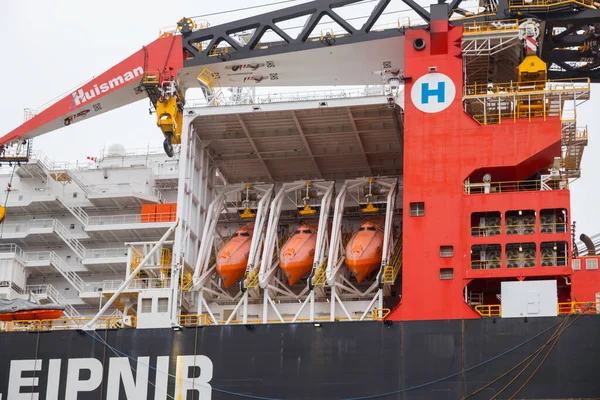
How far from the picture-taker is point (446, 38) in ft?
144

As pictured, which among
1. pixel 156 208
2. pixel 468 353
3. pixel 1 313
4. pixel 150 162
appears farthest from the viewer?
pixel 150 162

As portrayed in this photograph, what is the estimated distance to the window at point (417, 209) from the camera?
41375 mm

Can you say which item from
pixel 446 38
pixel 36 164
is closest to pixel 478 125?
pixel 446 38

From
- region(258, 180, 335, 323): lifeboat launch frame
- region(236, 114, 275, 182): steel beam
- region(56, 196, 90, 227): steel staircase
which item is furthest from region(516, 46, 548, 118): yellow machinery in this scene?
region(56, 196, 90, 227): steel staircase

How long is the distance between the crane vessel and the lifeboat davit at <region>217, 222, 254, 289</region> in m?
0.09

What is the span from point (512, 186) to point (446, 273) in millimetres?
4702

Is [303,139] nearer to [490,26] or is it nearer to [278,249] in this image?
[278,249]

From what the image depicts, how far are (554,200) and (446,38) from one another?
7.97m

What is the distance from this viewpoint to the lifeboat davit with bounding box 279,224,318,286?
46281 mm

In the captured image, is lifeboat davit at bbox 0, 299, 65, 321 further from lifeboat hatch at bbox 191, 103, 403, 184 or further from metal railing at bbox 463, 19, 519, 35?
metal railing at bbox 463, 19, 519, 35

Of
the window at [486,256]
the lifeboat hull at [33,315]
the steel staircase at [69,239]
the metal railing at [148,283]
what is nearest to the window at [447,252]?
the window at [486,256]

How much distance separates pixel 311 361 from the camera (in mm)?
40281

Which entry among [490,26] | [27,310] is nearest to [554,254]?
[490,26]

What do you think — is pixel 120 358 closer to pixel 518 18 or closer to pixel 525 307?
pixel 525 307
